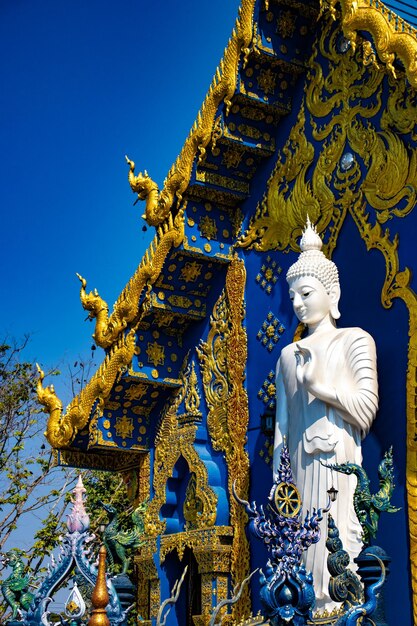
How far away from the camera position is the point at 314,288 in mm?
7168

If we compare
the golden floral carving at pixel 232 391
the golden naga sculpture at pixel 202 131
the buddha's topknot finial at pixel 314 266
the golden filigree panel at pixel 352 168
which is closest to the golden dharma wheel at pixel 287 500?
the golden filigree panel at pixel 352 168

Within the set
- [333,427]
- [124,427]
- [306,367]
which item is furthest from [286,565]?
[124,427]

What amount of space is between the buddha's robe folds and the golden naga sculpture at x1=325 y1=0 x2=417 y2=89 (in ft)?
5.89

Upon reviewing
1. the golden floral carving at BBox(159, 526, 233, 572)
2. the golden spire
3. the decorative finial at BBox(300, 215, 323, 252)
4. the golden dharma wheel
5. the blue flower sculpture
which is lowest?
the golden spire

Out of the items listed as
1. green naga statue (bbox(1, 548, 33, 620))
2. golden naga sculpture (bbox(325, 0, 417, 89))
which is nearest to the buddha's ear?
golden naga sculpture (bbox(325, 0, 417, 89))

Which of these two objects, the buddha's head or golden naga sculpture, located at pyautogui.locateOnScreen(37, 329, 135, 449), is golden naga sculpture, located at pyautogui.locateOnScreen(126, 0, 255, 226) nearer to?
golden naga sculpture, located at pyautogui.locateOnScreen(37, 329, 135, 449)

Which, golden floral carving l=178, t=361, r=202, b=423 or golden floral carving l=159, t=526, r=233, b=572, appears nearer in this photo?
golden floral carving l=159, t=526, r=233, b=572

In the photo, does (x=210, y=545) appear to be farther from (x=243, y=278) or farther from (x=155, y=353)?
(x=243, y=278)

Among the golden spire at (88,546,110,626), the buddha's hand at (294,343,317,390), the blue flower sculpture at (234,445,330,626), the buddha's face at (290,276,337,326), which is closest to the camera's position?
the golden spire at (88,546,110,626)

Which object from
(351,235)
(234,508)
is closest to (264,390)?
(234,508)

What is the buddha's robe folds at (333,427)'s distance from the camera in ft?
21.6

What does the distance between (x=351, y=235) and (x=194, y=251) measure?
1537 millimetres

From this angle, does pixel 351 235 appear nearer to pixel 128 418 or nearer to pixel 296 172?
pixel 296 172

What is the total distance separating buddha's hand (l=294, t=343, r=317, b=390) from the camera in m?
6.86
